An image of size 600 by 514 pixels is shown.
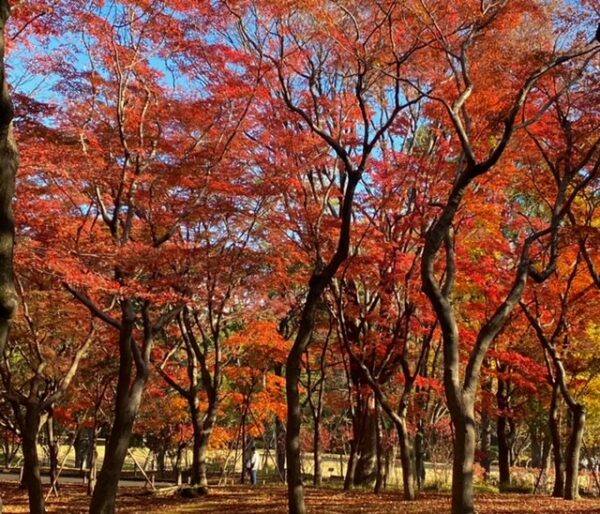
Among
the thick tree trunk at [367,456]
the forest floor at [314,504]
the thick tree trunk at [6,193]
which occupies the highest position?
the thick tree trunk at [6,193]

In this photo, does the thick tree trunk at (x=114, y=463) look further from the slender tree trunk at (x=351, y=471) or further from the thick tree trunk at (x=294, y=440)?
the slender tree trunk at (x=351, y=471)

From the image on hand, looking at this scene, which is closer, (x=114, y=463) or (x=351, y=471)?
(x=114, y=463)

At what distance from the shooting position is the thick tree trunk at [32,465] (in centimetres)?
1120

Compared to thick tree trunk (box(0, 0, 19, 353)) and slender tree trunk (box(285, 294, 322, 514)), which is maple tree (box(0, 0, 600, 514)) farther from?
thick tree trunk (box(0, 0, 19, 353))

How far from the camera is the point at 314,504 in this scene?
12984 millimetres

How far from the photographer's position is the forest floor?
1162 centimetres

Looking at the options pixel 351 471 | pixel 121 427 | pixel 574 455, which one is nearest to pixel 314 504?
pixel 121 427

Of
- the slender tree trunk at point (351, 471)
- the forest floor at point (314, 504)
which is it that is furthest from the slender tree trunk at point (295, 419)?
the slender tree trunk at point (351, 471)

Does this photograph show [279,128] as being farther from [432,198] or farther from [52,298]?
[52,298]

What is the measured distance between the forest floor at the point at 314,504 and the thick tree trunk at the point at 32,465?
2258mm

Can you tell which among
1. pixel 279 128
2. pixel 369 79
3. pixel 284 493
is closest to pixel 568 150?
pixel 369 79

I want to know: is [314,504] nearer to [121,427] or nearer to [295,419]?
[295,419]

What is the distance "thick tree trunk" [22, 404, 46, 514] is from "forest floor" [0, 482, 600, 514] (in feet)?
Answer: 7.41

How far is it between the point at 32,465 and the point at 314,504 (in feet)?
18.3
